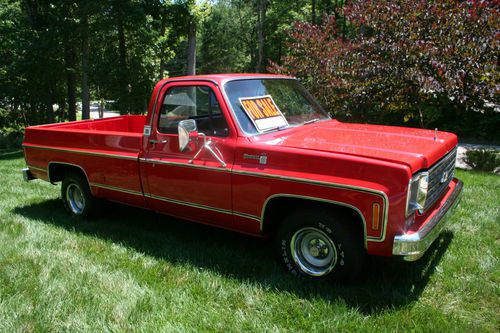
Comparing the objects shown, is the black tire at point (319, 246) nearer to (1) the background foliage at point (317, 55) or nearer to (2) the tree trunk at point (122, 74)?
(1) the background foliage at point (317, 55)

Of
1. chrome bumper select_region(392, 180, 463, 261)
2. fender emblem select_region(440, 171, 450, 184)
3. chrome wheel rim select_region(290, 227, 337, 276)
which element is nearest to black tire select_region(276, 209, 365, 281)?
chrome wheel rim select_region(290, 227, 337, 276)

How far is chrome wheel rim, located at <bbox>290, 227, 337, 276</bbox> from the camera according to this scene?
3631 millimetres

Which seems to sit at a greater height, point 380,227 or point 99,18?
point 99,18

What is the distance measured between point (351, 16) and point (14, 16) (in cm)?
1718

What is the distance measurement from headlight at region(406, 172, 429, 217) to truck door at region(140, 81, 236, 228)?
1570mm

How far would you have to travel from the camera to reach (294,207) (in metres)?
3.90

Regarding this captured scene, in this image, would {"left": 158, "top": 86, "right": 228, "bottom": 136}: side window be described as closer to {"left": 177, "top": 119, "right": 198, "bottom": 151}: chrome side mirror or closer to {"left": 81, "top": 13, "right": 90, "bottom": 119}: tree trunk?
{"left": 177, "top": 119, "right": 198, "bottom": 151}: chrome side mirror

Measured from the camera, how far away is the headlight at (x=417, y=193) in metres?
3.22

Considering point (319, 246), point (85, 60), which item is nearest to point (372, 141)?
point (319, 246)

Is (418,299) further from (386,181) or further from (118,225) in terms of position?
(118,225)

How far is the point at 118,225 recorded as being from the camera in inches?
220

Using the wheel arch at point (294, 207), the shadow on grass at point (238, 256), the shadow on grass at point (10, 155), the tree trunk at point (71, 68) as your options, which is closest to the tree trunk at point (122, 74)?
the tree trunk at point (71, 68)

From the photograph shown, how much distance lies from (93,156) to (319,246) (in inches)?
122

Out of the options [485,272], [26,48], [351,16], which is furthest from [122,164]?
[26,48]
